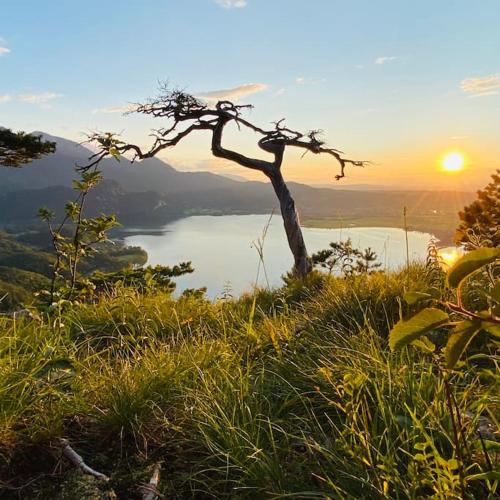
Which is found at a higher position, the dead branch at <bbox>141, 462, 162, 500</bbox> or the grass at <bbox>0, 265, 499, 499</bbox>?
the grass at <bbox>0, 265, 499, 499</bbox>

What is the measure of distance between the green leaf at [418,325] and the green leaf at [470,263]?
0.19 ft

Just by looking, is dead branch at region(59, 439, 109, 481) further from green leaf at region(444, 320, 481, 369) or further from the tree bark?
the tree bark

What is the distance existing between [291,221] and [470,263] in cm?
1050

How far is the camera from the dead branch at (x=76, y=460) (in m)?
2.03

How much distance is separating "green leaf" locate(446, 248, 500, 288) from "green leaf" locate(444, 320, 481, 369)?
7cm

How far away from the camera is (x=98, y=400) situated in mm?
2578

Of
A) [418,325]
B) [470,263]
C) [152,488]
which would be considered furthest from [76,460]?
[470,263]

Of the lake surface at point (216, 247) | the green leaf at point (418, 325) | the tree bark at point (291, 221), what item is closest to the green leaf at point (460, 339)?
the green leaf at point (418, 325)

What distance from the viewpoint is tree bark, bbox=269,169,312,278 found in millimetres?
10969

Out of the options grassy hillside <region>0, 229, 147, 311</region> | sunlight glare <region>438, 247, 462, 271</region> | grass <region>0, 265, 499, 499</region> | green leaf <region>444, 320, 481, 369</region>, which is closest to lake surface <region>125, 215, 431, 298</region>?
grassy hillside <region>0, 229, 147, 311</region>

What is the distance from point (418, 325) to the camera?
710 millimetres

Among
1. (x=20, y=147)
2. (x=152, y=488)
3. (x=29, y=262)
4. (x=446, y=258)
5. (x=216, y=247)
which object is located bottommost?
(x=29, y=262)

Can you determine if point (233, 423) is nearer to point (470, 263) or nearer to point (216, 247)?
point (470, 263)

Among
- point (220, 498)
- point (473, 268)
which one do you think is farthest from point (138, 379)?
point (473, 268)
